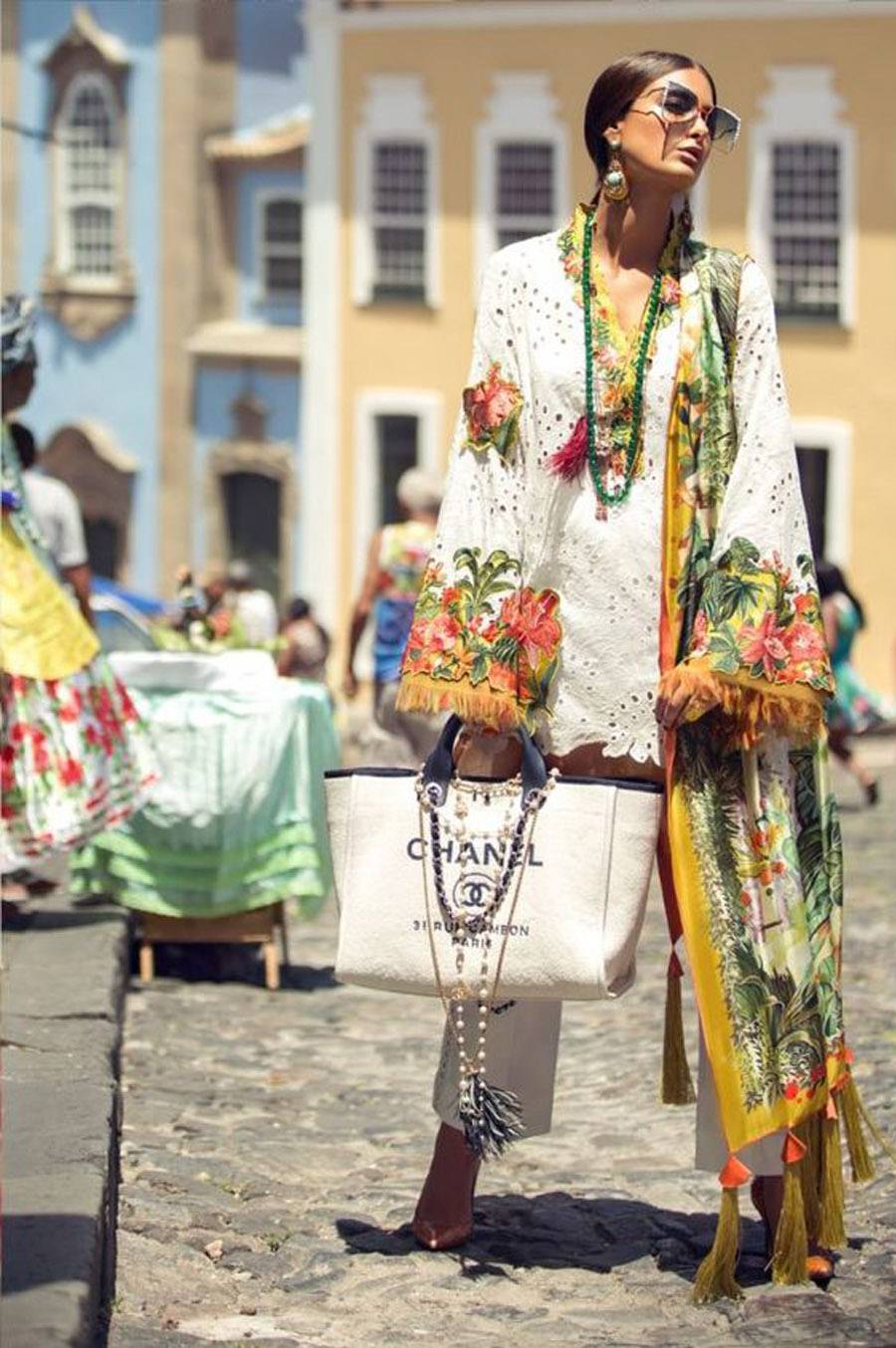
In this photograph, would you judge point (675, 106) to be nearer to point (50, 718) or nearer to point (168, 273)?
point (50, 718)

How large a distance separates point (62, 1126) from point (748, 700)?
63.1 inches

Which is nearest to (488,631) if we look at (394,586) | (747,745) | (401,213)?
(747,745)

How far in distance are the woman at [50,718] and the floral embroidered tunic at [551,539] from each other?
3.27 m

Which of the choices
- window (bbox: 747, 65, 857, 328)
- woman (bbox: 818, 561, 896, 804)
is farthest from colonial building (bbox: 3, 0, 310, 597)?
woman (bbox: 818, 561, 896, 804)

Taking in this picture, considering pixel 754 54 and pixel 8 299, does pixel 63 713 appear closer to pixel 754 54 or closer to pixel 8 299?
pixel 8 299

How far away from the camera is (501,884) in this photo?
Result: 18.4ft

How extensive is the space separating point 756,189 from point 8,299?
2285 centimetres

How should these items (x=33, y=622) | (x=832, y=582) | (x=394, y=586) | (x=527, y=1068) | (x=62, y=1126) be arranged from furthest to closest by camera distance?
(x=832, y=582) < (x=394, y=586) < (x=33, y=622) < (x=62, y=1126) < (x=527, y=1068)

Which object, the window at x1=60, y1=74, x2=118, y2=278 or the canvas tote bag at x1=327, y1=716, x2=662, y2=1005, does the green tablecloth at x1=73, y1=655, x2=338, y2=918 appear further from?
the window at x1=60, y1=74, x2=118, y2=278

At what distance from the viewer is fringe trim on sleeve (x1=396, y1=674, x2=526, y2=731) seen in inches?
226

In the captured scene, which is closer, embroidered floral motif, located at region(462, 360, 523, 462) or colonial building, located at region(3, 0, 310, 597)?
embroidered floral motif, located at region(462, 360, 523, 462)

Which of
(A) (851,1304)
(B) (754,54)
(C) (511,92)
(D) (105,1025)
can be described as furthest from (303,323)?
(A) (851,1304)

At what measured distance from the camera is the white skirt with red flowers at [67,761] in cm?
898

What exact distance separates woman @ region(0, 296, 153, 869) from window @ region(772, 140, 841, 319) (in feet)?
77.0
